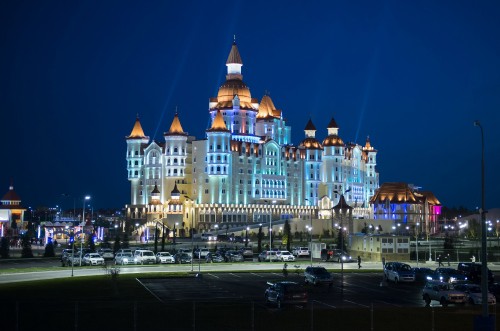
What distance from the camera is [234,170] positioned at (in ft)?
505

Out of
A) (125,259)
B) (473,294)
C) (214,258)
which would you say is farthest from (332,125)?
(473,294)

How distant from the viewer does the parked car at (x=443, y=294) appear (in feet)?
129

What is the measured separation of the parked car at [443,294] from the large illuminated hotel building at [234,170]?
4078 inches

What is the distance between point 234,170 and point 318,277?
104690mm

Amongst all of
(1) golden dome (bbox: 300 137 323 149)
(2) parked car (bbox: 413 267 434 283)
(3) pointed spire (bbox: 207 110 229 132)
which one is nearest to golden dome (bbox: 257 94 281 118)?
(1) golden dome (bbox: 300 137 323 149)

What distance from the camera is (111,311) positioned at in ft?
112

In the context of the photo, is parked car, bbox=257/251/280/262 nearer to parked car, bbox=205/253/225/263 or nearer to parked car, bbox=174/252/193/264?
parked car, bbox=205/253/225/263

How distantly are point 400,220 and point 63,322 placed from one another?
12859 centimetres

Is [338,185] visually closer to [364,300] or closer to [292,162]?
[292,162]

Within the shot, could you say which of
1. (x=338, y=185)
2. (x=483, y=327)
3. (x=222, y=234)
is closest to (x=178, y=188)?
(x=222, y=234)

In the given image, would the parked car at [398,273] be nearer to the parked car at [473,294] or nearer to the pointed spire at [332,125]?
the parked car at [473,294]

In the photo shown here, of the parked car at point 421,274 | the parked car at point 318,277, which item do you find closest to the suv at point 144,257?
the parked car at point 318,277

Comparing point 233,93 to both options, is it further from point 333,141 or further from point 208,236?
point 208,236

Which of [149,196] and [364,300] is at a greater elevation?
[149,196]
